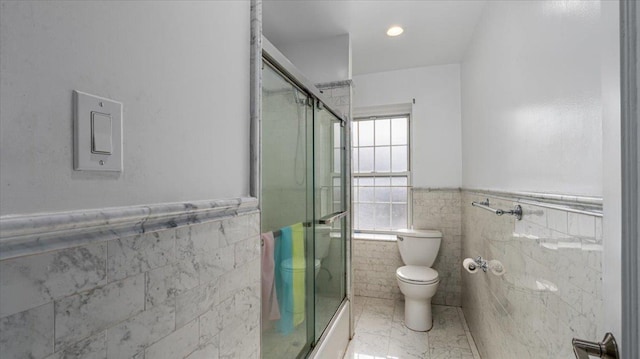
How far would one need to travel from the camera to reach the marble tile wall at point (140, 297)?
1.25 feet

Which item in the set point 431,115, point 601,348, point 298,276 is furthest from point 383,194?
point 601,348

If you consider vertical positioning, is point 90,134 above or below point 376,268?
above

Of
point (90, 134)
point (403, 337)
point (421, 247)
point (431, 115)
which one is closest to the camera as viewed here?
point (90, 134)

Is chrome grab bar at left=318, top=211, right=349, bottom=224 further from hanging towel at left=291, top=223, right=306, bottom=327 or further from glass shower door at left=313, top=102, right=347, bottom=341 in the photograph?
hanging towel at left=291, top=223, right=306, bottom=327

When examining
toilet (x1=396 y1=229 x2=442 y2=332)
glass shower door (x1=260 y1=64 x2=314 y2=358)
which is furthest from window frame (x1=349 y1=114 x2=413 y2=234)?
glass shower door (x1=260 y1=64 x2=314 y2=358)

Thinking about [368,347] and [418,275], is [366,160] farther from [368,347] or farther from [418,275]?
[368,347]

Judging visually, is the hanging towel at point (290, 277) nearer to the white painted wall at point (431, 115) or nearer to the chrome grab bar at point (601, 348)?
the chrome grab bar at point (601, 348)

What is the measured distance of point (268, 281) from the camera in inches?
44.1

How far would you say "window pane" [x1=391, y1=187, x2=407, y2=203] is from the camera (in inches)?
124

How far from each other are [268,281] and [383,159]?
239 centimetres

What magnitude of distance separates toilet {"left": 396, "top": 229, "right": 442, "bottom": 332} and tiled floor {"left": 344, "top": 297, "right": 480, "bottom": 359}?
118 mm

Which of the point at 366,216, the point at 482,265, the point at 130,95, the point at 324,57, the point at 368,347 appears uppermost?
the point at 324,57

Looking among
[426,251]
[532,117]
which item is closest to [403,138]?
[426,251]

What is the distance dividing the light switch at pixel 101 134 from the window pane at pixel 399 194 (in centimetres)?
295
